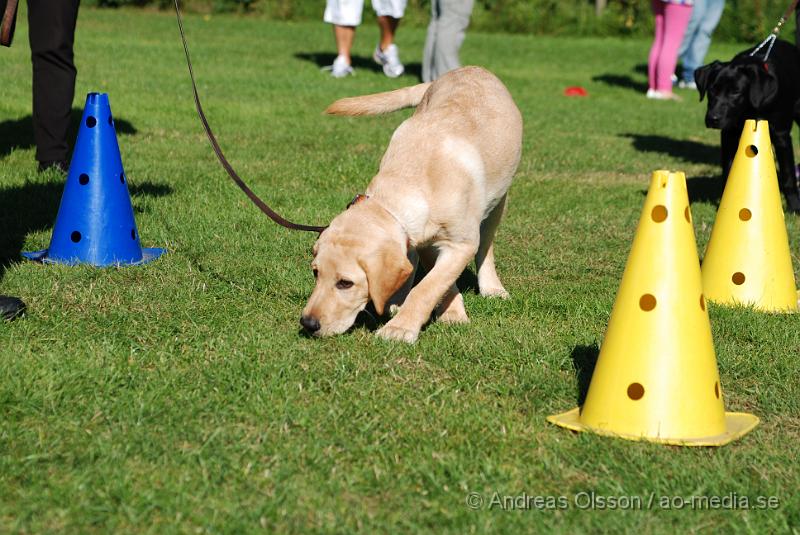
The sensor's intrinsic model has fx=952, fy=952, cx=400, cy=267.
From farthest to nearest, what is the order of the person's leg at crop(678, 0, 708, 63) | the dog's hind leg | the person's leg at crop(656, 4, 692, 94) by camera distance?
the person's leg at crop(678, 0, 708, 63)
the person's leg at crop(656, 4, 692, 94)
the dog's hind leg

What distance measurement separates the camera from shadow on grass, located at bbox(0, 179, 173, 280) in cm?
537

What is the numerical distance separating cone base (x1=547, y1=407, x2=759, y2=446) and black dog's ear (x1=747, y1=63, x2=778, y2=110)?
4.61 m

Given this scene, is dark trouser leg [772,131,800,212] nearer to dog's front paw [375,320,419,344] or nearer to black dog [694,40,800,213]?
black dog [694,40,800,213]

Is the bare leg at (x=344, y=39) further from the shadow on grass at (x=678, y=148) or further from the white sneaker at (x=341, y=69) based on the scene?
the shadow on grass at (x=678, y=148)

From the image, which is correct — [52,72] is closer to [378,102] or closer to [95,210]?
[95,210]

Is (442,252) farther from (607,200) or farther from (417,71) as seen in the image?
(417,71)

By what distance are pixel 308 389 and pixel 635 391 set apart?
1.19 m

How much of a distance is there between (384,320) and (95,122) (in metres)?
2.01

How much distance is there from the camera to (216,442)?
3117mm

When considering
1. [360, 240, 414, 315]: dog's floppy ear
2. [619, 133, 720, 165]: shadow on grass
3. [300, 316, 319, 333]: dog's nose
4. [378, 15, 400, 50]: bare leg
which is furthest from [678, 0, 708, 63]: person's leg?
[300, 316, 319, 333]: dog's nose

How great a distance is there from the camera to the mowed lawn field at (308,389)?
2.79 meters

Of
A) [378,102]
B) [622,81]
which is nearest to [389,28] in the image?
[622,81]

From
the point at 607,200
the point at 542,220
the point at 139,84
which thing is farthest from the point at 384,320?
the point at 139,84

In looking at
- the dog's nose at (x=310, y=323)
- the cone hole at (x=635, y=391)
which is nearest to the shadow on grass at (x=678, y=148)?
the dog's nose at (x=310, y=323)
